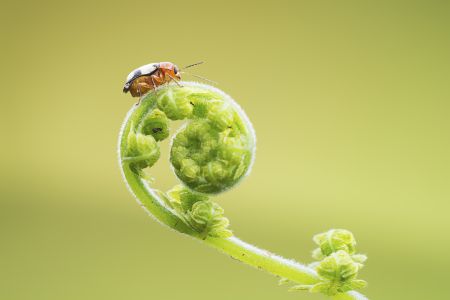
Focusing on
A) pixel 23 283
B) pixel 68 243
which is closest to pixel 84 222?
pixel 68 243

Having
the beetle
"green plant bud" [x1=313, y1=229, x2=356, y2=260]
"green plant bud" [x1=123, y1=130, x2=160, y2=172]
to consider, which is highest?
the beetle

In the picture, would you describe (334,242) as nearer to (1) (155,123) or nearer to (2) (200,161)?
(2) (200,161)

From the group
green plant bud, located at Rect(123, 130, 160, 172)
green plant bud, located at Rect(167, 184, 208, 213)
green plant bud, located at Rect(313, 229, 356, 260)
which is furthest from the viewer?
green plant bud, located at Rect(313, 229, 356, 260)

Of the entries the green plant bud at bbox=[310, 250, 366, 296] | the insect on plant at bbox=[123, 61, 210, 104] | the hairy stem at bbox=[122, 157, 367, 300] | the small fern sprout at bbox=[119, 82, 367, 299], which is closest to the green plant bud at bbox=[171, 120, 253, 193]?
the small fern sprout at bbox=[119, 82, 367, 299]

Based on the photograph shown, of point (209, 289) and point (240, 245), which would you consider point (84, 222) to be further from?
point (240, 245)

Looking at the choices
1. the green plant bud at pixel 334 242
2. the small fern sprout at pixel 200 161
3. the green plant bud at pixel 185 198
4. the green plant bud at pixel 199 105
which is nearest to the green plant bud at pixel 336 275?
the small fern sprout at pixel 200 161

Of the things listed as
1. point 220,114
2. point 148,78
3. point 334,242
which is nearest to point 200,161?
point 220,114

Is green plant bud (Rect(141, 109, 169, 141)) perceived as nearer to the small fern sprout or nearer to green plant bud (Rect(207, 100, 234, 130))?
the small fern sprout
